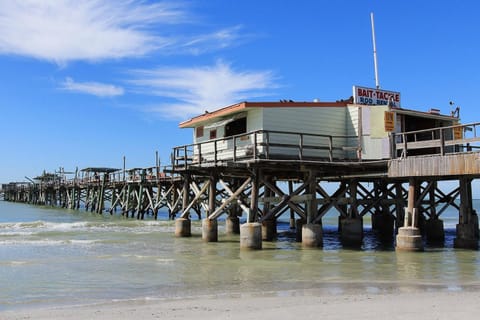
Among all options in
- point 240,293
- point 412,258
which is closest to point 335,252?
point 412,258

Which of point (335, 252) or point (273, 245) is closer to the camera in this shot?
point (335, 252)

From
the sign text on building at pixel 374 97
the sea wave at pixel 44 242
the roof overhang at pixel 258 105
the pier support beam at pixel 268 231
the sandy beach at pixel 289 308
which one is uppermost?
the sign text on building at pixel 374 97

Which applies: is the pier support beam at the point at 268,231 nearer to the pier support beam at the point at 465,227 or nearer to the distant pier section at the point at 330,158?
the distant pier section at the point at 330,158

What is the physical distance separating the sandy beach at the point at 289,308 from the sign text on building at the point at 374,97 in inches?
442

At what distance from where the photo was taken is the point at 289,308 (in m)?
8.74

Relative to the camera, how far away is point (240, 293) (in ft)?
34.0

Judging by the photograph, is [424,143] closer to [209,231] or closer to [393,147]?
[393,147]

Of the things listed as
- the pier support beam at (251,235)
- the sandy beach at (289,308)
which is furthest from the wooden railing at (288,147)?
the sandy beach at (289,308)

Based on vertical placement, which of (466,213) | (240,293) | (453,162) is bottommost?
(240,293)

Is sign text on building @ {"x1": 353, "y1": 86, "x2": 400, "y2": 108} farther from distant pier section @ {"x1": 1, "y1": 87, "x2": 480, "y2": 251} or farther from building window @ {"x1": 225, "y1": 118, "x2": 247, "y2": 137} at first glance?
building window @ {"x1": 225, "y1": 118, "x2": 247, "y2": 137}

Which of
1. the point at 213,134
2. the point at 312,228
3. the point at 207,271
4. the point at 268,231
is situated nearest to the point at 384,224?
the point at 268,231

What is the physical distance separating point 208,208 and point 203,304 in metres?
12.3

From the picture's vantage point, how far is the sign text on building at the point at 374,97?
20047 millimetres

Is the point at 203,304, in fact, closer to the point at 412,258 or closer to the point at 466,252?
the point at 412,258
